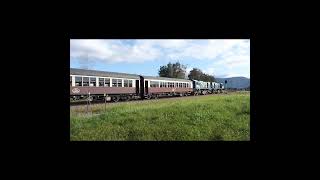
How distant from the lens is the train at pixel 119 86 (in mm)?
13516

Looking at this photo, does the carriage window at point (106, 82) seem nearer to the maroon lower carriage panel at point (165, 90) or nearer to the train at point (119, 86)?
the train at point (119, 86)

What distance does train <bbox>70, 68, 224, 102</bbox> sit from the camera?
1352cm

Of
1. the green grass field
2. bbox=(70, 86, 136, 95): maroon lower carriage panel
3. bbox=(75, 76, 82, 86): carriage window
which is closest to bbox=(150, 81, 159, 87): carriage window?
bbox=(70, 86, 136, 95): maroon lower carriage panel

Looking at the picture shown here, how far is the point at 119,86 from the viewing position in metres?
16.4

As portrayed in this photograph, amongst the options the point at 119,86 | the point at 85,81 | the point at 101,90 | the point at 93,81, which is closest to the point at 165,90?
the point at 119,86

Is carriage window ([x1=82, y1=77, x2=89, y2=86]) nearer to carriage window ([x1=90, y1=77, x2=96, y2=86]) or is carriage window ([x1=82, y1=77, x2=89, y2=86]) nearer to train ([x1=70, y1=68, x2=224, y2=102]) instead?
train ([x1=70, y1=68, x2=224, y2=102])

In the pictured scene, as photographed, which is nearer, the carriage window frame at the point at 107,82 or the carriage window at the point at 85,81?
the carriage window at the point at 85,81

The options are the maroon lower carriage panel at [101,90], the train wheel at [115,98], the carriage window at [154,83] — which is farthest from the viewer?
the carriage window at [154,83]

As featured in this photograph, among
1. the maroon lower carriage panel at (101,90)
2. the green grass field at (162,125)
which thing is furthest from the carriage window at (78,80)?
the green grass field at (162,125)

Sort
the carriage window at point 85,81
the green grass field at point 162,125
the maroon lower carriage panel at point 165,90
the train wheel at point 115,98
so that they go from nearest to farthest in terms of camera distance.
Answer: the green grass field at point 162,125 → the carriage window at point 85,81 → the train wheel at point 115,98 → the maroon lower carriage panel at point 165,90

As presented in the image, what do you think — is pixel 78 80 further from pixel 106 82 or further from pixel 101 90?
pixel 106 82
